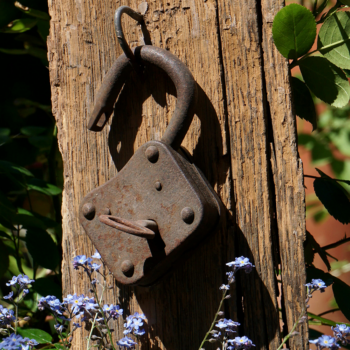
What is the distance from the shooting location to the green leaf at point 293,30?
873 millimetres

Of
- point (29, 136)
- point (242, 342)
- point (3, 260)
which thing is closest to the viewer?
point (242, 342)

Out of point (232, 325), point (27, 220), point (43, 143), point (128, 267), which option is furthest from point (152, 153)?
point (43, 143)

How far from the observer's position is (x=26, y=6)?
5.04ft

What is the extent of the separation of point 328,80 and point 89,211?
64 cm

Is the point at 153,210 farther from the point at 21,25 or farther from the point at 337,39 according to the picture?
the point at 21,25

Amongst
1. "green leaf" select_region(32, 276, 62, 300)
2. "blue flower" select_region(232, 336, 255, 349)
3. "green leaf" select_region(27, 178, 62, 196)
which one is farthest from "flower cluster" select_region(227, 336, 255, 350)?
"green leaf" select_region(27, 178, 62, 196)

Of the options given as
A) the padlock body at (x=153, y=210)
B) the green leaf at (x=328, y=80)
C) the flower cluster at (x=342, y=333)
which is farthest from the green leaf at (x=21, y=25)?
the flower cluster at (x=342, y=333)

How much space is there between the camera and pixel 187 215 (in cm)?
82

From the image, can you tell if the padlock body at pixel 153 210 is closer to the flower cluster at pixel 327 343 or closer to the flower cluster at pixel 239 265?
the flower cluster at pixel 239 265

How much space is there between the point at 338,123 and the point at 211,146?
1042mm

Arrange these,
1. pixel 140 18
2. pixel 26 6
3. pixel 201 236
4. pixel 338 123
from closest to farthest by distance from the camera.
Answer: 1. pixel 201 236
2. pixel 140 18
3. pixel 26 6
4. pixel 338 123

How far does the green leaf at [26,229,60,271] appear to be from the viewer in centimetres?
134

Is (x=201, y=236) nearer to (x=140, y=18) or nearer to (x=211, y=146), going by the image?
(x=211, y=146)

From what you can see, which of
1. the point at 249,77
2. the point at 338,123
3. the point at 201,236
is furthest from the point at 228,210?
the point at 338,123
